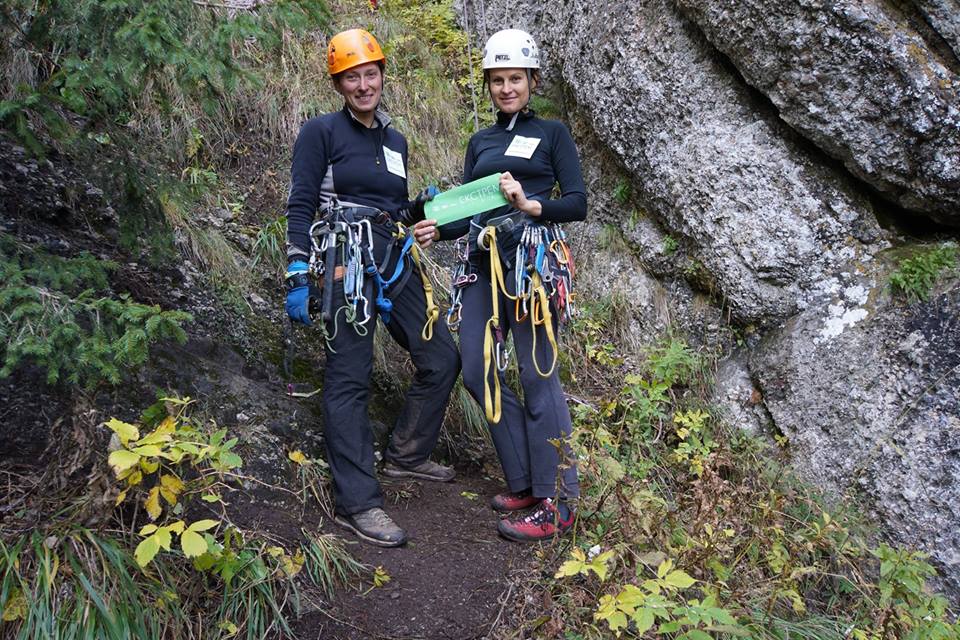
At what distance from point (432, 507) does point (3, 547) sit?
7.38 ft

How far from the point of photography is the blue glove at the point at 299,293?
3.71 meters

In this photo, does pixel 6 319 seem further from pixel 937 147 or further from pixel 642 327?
pixel 937 147

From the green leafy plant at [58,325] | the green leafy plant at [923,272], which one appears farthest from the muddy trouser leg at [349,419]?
the green leafy plant at [923,272]

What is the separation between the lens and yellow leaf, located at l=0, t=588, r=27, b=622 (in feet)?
8.42

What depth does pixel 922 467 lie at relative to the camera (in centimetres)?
420

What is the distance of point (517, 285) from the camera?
12.7ft

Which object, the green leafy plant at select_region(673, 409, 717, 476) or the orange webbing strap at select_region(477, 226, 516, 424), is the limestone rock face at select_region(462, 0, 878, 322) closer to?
the green leafy plant at select_region(673, 409, 717, 476)

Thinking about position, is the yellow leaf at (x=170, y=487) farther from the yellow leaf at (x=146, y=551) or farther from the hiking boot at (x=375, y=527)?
the hiking boot at (x=375, y=527)

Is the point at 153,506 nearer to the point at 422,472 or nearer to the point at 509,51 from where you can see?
the point at 422,472

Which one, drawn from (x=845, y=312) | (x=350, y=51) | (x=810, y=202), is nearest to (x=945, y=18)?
(x=810, y=202)

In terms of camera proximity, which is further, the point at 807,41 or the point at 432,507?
the point at 807,41

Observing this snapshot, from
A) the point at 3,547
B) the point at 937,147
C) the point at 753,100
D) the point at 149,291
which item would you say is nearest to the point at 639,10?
the point at 753,100

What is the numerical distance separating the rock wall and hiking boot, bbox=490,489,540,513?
1.94 meters

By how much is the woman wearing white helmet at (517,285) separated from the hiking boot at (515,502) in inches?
7.2
